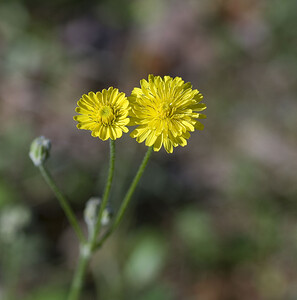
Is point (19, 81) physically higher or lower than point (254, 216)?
higher

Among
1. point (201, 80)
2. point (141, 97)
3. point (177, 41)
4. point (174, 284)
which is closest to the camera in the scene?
point (141, 97)

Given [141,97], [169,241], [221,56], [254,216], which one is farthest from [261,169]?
[141,97]

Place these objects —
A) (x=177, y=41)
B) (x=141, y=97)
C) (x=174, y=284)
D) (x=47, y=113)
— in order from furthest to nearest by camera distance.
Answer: (x=177, y=41) < (x=47, y=113) < (x=174, y=284) < (x=141, y=97)

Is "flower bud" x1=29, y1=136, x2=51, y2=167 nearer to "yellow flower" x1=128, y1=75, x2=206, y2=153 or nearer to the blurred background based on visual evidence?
"yellow flower" x1=128, y1=75, x2=206, y2=153

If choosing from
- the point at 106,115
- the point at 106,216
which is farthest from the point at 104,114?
the point at 106,216

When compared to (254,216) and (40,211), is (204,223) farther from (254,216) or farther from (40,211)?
(40,211)

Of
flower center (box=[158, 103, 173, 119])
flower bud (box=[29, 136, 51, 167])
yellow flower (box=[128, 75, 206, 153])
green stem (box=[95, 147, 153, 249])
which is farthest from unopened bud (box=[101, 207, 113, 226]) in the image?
flower center (box=[158, 103, 173, 119])
